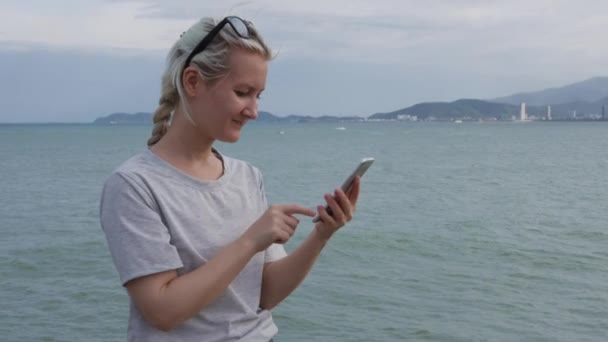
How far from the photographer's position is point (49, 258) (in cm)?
1523

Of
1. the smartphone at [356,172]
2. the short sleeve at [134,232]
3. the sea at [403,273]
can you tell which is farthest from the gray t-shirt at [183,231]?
the sea at [403,273]

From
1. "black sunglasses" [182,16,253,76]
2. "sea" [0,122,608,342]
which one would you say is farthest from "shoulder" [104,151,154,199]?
"sea" [0,122,608,342]

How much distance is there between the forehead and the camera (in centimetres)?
209

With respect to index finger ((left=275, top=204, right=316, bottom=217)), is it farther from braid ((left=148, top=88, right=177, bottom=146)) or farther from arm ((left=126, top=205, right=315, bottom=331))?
braid ((left=148, top=88, right=177, bottom=146))

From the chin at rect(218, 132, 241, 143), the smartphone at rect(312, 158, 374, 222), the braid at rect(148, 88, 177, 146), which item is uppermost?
the braid at rect(148, 88, 177, 146)

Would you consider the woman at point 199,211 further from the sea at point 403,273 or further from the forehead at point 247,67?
the sea at point 403,273

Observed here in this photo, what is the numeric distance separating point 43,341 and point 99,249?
5.95m

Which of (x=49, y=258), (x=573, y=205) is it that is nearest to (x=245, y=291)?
(x=49, y=258)

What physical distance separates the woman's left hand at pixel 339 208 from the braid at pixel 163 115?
0.52 m

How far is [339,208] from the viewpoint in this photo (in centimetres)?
221

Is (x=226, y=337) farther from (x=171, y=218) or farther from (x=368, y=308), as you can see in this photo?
(x=368, y=308)

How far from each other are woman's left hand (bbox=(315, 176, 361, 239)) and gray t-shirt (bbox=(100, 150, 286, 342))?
0.21 m

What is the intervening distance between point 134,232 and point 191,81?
0.43 m

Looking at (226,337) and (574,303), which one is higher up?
(226,337)
